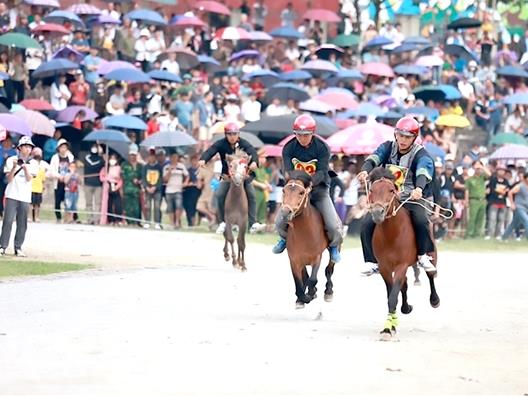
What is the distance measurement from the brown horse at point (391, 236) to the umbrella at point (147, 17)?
76.8ft

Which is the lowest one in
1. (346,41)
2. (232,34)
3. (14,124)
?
(14,124)

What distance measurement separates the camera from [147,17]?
38625 millimetres

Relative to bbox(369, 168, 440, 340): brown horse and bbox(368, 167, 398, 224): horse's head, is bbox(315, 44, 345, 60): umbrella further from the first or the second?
bbox(368, 167, 398, 224): horse's head

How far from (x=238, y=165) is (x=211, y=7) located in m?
19.9

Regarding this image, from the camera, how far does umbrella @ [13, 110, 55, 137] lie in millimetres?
31609

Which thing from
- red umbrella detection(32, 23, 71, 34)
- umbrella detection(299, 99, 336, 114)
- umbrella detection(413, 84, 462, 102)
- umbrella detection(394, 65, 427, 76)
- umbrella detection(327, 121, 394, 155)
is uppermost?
umbrella detection(394, 65, 427, 76)

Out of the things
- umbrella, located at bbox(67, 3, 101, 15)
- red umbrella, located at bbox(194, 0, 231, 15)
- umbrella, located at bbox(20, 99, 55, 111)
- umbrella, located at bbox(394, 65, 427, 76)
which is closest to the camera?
umbrella, located at bbox(20, 99, 55, 111)

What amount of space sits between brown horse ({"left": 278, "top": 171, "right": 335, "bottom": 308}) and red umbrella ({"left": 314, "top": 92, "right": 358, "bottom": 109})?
2028 cm

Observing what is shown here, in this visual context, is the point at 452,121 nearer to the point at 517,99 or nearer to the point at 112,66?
the point at 517,99

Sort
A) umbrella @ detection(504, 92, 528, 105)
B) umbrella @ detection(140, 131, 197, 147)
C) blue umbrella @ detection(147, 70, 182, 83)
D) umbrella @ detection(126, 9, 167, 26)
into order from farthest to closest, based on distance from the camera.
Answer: umbrella @ detection(504, 92, 528, 105) → umbrella @ detection(126, 9, 167, 26) → blue umbrella @ detection(147, 70, 182, 83) → umbrella @ detection(140, 131, 197, 147)

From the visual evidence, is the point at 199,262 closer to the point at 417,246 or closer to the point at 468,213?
the point at 417,246

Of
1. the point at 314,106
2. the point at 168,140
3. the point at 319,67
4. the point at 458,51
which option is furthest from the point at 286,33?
the point at 168,140

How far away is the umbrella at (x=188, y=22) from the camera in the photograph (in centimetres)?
4006

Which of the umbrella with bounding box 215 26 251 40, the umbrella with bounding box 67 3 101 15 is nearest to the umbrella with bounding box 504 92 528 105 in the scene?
the umbrella with bounding box 215 26 251 40
